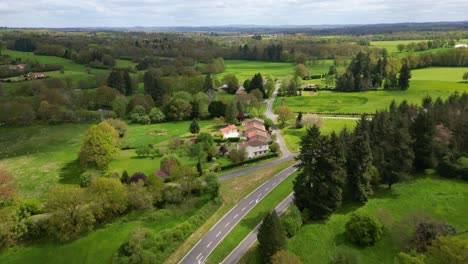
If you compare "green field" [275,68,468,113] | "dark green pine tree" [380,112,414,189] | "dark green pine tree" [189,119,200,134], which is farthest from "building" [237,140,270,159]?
"green field" [275,68,468,113]

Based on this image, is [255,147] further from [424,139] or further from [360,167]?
[424,139]

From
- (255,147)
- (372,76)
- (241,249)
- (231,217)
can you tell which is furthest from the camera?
(372,76)

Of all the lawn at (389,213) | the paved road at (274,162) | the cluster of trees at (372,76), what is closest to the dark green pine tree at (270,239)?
the lawn at (389,213)

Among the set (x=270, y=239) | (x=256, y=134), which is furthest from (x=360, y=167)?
(x=256, y=134)

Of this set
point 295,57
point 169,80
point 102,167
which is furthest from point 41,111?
point 295,57

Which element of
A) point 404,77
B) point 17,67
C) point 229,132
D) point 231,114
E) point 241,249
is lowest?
point 241,249

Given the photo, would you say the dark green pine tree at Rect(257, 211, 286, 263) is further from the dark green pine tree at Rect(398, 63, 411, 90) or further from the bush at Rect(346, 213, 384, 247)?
the dark green pine tree at Rect(398, 63, 411, 90)

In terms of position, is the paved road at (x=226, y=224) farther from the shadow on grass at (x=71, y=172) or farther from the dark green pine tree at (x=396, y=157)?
the shadow on grass at (x=71, y=172)
